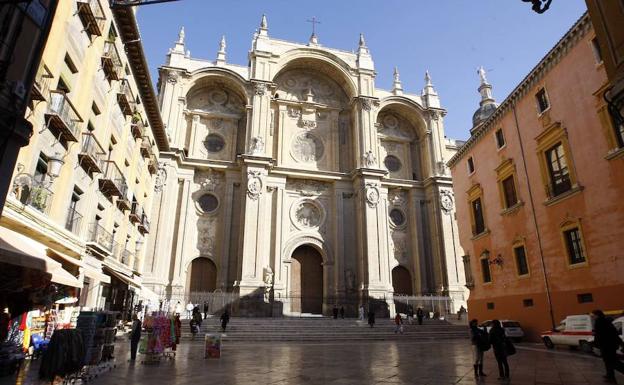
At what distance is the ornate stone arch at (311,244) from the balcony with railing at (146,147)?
35.9 feet

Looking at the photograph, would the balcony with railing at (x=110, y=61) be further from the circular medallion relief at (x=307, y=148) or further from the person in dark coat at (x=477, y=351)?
the circular medallion relief at (x=307, y=148)

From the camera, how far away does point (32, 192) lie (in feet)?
33.9

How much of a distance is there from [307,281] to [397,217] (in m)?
9.35

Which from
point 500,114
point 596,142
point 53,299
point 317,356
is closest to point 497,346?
point 317,356

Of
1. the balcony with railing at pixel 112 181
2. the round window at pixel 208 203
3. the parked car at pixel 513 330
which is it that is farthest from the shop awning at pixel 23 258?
the round window at pixel 208 203

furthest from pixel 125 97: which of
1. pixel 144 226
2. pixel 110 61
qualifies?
pixel 144 226

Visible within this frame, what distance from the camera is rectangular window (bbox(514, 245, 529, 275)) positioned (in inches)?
667

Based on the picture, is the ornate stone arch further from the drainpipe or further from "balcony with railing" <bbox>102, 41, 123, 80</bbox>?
"balcony with railing" <bbox>102, 41, 123, 80</bbox>

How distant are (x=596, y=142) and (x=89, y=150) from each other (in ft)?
58.4

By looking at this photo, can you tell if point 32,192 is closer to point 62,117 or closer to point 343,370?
point 62,117

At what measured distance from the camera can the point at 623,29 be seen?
685 centimetres

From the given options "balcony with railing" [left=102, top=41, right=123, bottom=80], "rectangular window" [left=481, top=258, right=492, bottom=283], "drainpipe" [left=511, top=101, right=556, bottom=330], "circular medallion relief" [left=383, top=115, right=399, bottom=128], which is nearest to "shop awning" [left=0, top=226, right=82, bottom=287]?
"balcony with railing" [left=102, top=41, right=123, bottom=80]

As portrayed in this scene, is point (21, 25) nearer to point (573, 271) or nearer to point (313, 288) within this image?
point (573, 271)

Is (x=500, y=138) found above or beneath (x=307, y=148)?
beneath
